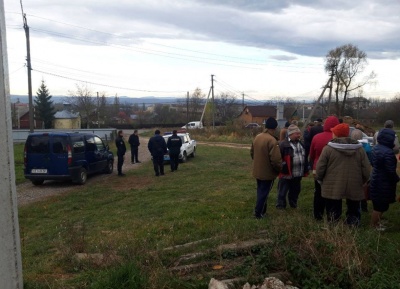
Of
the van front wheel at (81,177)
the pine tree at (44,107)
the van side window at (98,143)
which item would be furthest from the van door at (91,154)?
the pine tree at (44,107)

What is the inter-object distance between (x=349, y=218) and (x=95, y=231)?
4365mm

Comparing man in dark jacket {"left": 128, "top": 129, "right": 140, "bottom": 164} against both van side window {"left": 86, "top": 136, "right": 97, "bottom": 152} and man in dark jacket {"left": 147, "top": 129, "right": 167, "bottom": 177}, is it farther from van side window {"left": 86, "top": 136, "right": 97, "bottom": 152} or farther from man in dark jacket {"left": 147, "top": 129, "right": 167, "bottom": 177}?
man in dark jacket {"left": 147, "top": 129, "right": 167, "bottom": 177}

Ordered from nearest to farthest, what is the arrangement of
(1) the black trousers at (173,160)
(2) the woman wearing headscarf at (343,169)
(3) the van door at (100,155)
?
(2) the woman wearing headscarf at (343,169)
(3) the van door at (100,155)
(1) the black trousers at (173,160)

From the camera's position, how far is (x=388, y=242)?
197 inches

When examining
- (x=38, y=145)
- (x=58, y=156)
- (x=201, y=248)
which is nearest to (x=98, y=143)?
(x=58, y=156)

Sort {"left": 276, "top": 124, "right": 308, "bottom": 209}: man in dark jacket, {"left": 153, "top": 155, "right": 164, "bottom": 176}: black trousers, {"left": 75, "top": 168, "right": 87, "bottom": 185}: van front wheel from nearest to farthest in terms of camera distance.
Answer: {"left": 276, "top": 124, "right": 308, "bottom": 209}: man in dark jacket
{"left": 75, "top": 168, "right": 87, "bottom": 185}: van front wheel
{"left": 153, "top": 155, "right": 164, "bottom": 176}: black trousers

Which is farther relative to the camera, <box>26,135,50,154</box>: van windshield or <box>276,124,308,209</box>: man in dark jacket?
<box>26,135,50,154</box>: van windshield

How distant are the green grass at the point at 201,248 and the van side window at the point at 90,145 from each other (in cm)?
580

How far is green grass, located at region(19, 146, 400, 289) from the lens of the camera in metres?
4.04

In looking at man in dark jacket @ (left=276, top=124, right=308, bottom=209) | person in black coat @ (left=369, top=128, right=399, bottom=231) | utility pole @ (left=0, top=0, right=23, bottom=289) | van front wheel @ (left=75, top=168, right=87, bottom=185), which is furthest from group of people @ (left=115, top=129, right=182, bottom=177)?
utility pole @ (left=0, top=0, right=23, bottom=289)

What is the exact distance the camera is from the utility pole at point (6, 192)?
3.56m

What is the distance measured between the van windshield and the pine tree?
54999mm

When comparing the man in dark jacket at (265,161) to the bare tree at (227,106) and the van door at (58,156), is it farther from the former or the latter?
the bare tree at (227,106)

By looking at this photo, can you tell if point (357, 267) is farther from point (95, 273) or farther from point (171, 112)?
point (171, 112)
